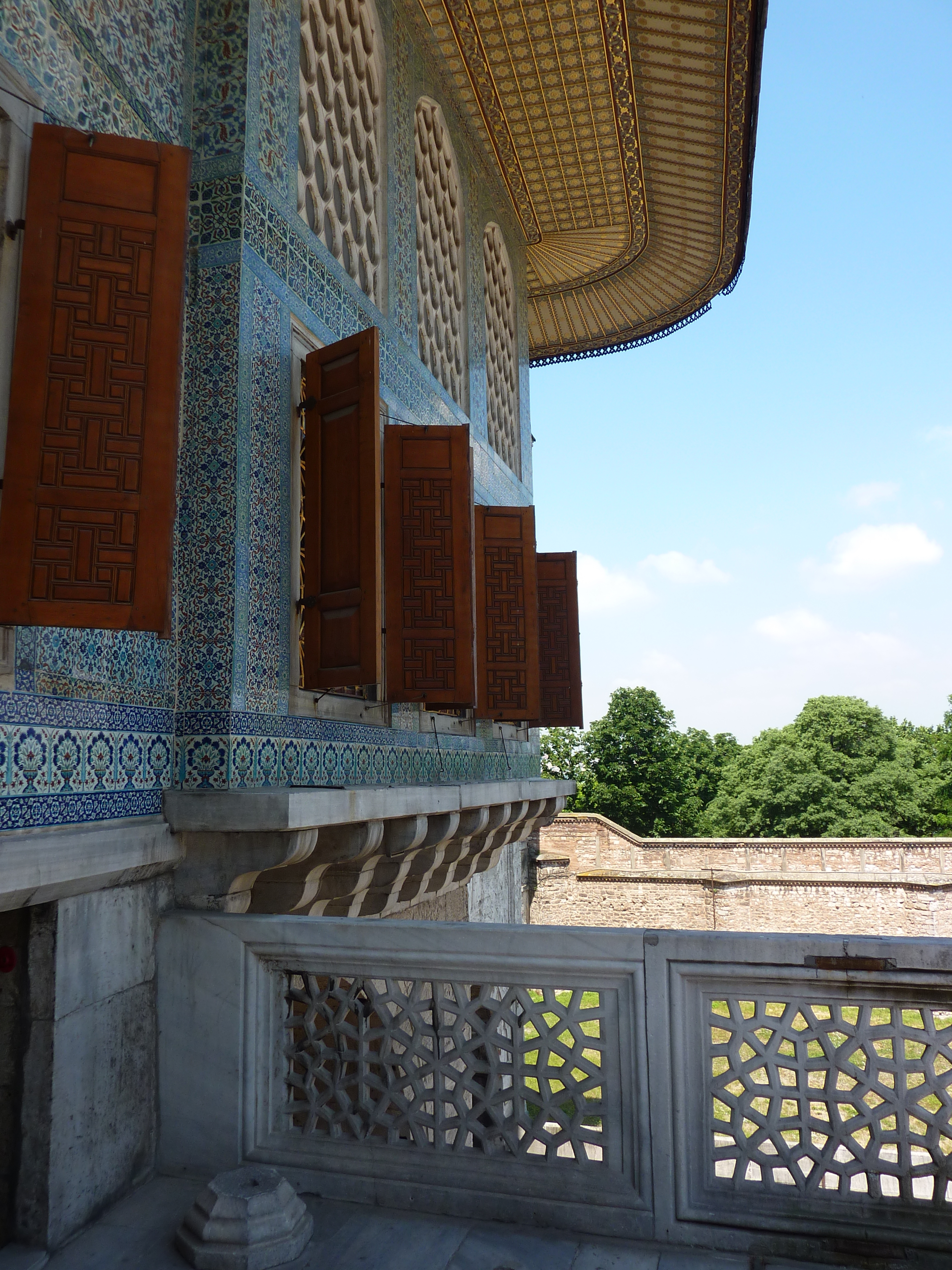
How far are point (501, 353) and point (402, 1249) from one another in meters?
7.56

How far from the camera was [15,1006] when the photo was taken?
2.74 m

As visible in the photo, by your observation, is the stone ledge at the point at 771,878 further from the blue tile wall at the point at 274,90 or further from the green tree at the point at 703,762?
the blue tile wall at the point at 274,90

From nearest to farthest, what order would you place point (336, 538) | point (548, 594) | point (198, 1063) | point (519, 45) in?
point (198, 1063) → point (336, 538) → point (519, 45) → point (548, 594)

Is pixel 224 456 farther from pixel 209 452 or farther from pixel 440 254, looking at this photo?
pixel 440 254

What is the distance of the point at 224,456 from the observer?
12.2 feet

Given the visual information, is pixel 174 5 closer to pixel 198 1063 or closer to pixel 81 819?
pixel 81 819

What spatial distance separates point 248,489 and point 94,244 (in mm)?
1151

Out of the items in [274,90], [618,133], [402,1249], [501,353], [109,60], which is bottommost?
[402,1249]

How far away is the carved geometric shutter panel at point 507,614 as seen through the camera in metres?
6.43

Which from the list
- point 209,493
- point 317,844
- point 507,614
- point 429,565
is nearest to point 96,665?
point 209,493

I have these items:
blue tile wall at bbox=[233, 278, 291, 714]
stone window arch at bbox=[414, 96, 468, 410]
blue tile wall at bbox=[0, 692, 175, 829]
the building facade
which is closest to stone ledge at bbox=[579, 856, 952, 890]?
the building facade

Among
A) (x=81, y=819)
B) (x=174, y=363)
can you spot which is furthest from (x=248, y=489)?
(x=81, y=819)

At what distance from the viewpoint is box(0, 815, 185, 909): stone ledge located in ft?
8.23

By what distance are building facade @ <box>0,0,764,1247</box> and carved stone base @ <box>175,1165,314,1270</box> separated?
0.45 m
